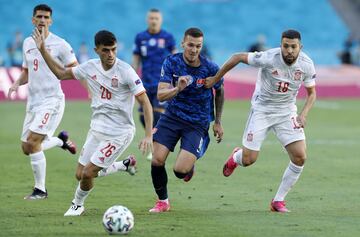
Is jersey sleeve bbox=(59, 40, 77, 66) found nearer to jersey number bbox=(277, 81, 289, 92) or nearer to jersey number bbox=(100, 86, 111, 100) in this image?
jersey number bbox=(100, 86, 111, 100)

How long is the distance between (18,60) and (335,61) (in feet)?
49.0

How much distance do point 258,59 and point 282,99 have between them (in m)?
0.69

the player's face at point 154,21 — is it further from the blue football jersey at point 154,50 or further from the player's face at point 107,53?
the player's face at point 107,53

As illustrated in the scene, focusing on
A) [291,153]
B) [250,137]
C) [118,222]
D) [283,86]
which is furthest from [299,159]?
[118,222]

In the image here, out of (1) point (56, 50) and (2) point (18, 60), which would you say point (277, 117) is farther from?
(2) point (18, 60)

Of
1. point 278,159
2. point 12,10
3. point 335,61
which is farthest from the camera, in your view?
point 12,10

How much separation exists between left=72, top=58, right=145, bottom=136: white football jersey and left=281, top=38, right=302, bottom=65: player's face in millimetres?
1839

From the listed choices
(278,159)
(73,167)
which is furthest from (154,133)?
(278,159)

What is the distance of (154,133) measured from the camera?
11.7 meters

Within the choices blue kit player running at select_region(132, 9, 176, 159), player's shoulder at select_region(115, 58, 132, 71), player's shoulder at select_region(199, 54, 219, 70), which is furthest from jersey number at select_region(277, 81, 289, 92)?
blue kit player running at select_region(132, 9, 176, 159)

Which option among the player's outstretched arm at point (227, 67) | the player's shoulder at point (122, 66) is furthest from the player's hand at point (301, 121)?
the player's shoulder at point (122, 66)

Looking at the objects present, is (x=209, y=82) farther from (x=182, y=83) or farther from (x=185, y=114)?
(x=182, y=83)

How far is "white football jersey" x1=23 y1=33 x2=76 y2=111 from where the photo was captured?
1278 centimetres

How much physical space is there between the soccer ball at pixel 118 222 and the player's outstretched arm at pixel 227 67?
7.79 feet
